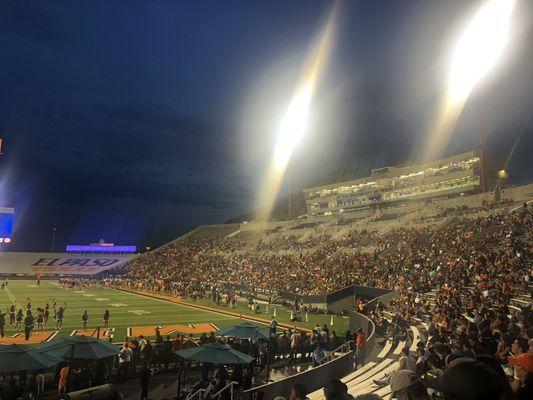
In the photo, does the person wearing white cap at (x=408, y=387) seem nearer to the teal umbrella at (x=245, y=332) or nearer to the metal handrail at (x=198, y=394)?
the metal handrail at (x=198, y=394)

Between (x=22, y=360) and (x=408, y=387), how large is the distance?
11.7 m

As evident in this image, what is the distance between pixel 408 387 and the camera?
2971 millimetres

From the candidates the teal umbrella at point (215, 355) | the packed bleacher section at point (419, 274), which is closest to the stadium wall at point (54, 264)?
the packed bleacher section at point (419, 274)

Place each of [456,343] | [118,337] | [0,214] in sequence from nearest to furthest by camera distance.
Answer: [456,343], [118,337], [0,214]

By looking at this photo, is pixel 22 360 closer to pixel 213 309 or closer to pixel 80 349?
pixel 80 349

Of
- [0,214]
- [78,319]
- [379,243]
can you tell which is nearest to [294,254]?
[379,243]

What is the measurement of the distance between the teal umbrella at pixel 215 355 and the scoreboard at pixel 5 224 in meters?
72.1

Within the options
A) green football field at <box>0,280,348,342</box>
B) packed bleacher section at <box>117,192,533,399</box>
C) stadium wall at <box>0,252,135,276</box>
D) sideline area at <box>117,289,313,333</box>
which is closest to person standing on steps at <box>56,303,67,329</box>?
green football field at <box>0,280,348,342</box>

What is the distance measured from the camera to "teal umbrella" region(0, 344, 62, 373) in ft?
36.0

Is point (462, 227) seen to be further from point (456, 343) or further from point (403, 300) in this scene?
point (456, 343)

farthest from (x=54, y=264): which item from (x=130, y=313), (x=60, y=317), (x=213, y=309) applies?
(x=60, y=317)

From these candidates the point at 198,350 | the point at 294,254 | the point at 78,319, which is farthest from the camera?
the point at 294,254

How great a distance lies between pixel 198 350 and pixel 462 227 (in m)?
32.0

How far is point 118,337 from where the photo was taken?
23438 millimetres
